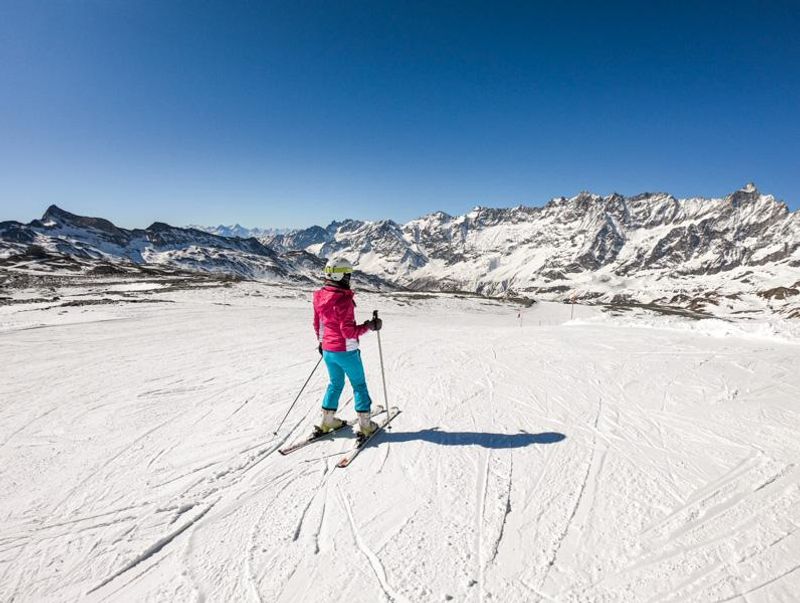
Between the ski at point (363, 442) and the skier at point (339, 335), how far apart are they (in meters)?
0.13

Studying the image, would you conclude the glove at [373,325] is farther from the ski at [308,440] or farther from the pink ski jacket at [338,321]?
the ski at [308,440]

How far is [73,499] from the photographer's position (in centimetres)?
463

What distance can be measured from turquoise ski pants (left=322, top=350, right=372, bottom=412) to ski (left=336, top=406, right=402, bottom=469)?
474 mm

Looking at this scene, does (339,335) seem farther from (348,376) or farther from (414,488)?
(414,488)

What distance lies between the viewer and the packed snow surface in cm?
356

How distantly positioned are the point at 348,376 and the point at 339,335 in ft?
2.21

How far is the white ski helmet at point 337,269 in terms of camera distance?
6.11 metres

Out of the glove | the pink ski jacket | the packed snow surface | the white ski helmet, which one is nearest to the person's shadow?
the packed snow surface

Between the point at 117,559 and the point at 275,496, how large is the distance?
1555 millimetres

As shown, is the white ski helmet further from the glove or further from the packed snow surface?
the packed snow surface

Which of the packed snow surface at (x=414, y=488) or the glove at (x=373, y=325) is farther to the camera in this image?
the glove at (x=373, y=325)

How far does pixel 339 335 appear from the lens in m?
6.12

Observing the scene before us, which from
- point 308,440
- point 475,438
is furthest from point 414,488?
point 308,440

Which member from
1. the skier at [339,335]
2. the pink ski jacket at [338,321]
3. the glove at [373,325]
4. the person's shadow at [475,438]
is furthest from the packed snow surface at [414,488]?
the glove at [373,325]
